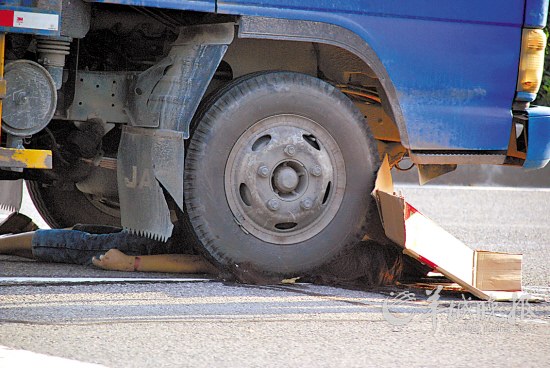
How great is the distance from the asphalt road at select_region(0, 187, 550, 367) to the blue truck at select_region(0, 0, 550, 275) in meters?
0.40

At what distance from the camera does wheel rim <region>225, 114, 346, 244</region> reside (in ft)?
20.4

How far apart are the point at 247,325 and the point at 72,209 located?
A: 2933 millimetres

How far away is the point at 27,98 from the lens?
19.4 ft

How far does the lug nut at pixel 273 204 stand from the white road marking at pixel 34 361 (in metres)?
2.22

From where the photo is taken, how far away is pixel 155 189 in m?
6.21

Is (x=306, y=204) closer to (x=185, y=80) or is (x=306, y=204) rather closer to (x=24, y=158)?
(x=185, y=80)

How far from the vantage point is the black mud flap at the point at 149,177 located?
20.1ft

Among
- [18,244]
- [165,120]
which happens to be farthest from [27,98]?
[18,244]

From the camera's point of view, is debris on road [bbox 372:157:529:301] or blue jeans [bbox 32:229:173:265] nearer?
debris on road [bbox 372:157:529:301]

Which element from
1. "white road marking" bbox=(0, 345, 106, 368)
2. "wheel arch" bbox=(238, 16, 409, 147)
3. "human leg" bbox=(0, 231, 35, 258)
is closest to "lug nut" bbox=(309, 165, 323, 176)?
"wheel arch" bbox=(238, 16, 409, 147)

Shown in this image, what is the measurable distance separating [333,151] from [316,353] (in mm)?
2154

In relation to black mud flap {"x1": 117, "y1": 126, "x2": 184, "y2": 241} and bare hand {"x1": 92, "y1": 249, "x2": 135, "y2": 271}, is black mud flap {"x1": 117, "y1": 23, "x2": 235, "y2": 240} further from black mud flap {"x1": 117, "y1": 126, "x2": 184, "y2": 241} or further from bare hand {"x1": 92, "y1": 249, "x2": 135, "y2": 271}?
bare hand {"x1": 92, "y1": 249, "x2": 135, "y2": 271}

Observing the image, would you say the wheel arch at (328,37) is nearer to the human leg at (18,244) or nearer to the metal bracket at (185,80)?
the metal bracket at (185,80)

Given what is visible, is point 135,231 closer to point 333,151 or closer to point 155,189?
point 155,189
